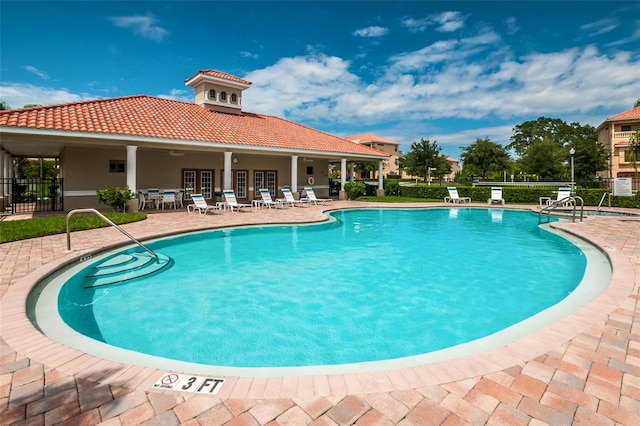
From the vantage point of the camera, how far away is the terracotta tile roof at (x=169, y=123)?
45.4 ft

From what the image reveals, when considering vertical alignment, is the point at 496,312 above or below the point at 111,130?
below

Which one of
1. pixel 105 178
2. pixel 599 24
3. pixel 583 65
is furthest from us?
pixel 583 65

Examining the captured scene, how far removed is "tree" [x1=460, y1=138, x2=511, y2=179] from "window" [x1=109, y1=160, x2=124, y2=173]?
134ft

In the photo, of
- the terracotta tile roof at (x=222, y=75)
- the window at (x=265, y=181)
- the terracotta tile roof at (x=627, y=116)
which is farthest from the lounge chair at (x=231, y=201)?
the terracotta tile roof at (x=627, y=116)

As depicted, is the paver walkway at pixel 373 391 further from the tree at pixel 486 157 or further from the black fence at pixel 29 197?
the tree at pixel 486 157

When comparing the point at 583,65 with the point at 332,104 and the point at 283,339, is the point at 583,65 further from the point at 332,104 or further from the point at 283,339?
the point at 283,339

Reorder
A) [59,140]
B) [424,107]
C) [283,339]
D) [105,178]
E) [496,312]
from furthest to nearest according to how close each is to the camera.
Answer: [424,107]
[105,178]
[59,140]
[496,312]
[283,339]

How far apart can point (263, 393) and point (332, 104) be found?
36809mm

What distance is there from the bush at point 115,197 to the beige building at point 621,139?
45.7 m

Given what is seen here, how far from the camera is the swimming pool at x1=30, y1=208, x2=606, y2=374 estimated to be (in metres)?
4.68

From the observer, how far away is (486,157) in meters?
43.8

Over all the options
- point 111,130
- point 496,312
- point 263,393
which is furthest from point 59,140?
point 496,312

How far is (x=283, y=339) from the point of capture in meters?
4.82

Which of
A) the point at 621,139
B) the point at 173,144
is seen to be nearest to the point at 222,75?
the point at 173,144
